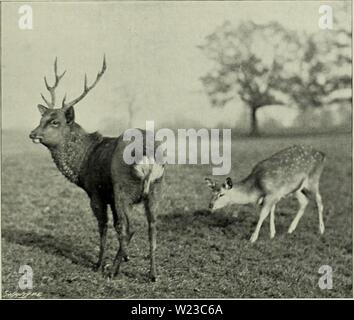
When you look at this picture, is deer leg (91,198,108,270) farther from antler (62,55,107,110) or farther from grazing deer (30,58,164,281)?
antler (62,55,107,110)

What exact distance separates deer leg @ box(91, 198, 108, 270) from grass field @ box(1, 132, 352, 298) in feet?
0.50

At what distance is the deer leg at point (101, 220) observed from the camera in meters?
7.00

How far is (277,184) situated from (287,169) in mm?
206

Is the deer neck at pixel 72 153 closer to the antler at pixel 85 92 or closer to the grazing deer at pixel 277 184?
the antler at pixel 85 92

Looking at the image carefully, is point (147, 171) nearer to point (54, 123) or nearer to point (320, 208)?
point (54, 123)

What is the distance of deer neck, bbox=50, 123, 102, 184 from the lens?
23.1ft

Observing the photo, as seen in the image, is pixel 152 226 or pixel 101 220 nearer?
pixel 152 226

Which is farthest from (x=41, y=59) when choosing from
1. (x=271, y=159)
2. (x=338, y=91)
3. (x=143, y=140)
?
(x=338, y=91)

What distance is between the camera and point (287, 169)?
7.62 m

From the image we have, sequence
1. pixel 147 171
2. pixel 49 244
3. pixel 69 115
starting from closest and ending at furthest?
pixel 147 171 < pixel 69 115 < pixel 49 244

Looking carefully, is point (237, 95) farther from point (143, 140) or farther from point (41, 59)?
point (41, 59)

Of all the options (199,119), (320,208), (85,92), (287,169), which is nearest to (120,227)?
(85,92)

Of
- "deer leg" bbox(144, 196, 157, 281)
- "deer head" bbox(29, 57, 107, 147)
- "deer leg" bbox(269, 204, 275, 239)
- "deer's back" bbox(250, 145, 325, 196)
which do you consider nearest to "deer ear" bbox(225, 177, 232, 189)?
"deer's back" bbox(250, 145, 325, 196)
